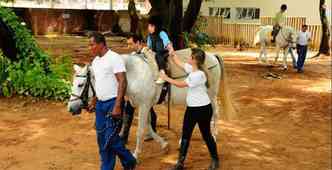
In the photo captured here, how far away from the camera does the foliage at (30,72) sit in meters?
10.2

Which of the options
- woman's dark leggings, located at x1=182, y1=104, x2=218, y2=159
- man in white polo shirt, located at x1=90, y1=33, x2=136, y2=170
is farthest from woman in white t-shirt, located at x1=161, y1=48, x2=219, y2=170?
man in white polo shirt, located at x1=90, y1=33, x2=136, y2=170

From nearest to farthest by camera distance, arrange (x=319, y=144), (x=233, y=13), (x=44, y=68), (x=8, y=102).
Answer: (x=319, y=144), (x=8, y=102), (x=44, y=68), (x=233, y=13)

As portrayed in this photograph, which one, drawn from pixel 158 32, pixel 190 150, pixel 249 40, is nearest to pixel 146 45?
pixel 158 32

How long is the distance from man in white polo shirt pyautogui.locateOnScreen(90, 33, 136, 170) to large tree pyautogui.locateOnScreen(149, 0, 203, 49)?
9.20m

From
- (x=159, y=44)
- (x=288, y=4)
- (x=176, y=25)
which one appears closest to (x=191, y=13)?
(x=176, y=25)

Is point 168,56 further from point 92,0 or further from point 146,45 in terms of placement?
point 92,0

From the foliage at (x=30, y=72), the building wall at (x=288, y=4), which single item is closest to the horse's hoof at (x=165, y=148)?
the foliage at (x=30, y=72)

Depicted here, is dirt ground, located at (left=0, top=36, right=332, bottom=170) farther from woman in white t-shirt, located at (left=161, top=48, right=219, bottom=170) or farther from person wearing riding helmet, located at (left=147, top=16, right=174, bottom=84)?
person wearing riding helmet, located at (left=147, top=16, right=174, bottom=84)

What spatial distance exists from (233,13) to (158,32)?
2189 cm

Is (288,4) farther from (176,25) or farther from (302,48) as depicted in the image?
(176,25)

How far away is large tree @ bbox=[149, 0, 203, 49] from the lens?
14422mm

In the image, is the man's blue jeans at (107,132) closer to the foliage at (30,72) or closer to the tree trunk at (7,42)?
the foliage at (30,72)

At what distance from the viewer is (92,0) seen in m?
31.1

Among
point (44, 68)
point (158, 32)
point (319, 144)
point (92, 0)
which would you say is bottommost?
point (319, 144)
